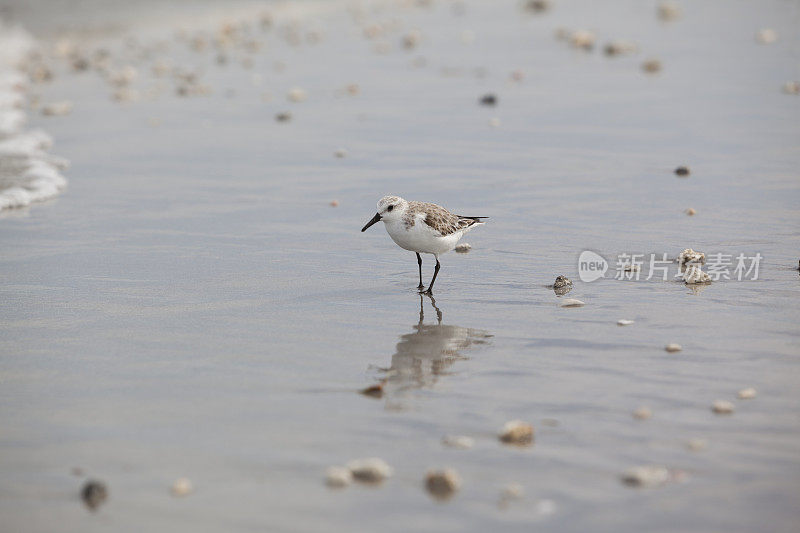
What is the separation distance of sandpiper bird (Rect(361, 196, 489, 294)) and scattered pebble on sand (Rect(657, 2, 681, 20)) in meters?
15.9

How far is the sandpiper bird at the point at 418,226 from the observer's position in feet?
29.6

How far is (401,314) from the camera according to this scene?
27.9ft

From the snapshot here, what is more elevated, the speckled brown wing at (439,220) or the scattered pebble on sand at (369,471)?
the speckled brown wing at (439,220)

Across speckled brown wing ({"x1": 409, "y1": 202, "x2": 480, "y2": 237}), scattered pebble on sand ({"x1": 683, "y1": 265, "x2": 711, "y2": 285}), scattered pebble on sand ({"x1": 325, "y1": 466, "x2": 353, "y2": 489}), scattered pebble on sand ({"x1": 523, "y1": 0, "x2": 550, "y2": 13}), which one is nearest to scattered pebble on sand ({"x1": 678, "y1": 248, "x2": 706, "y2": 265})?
scattered pebble on sand ({"x1": 683, "y1": 265, "x2": 711, "y2": 285})

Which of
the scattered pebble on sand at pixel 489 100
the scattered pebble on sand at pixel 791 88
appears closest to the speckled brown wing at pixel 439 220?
the scattered pebble on sand at pixel 489 100

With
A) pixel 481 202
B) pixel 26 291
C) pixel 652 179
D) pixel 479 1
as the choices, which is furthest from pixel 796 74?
pixel 26 291

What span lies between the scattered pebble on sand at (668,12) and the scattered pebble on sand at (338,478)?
19942 millimetres

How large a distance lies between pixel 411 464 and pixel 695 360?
98.7 inches

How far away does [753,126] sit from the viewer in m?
14.0

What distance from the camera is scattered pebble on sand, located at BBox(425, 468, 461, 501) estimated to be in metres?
5.32

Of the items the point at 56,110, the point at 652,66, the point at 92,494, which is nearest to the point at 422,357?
the point at 92,494

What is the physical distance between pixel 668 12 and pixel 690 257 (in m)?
15.5

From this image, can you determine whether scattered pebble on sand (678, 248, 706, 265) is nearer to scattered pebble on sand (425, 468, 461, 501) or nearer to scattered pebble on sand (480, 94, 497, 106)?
scattered pebble on sand (425, 468, 461, 501)

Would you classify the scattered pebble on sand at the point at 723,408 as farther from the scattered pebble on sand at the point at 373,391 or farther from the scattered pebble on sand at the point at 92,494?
the scattered pebble on sand at the point at 92,494
